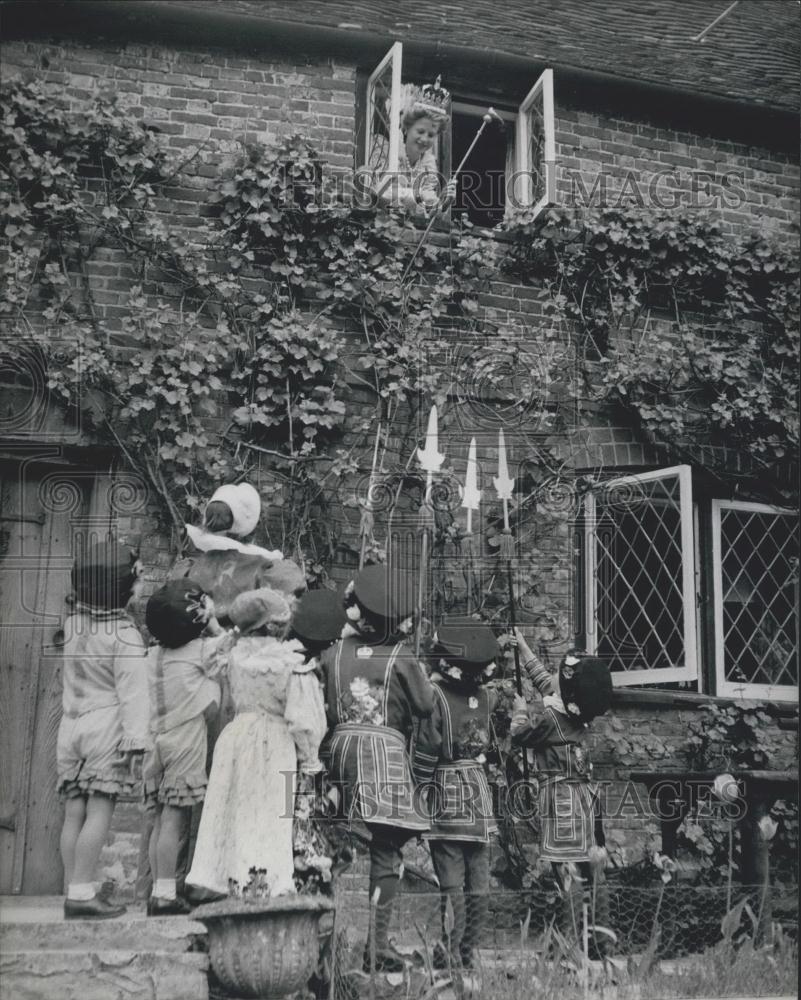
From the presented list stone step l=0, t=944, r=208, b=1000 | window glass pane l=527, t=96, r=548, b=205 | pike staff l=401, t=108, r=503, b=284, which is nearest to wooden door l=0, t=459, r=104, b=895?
stone step l=0, t=944, r=208, b=1000

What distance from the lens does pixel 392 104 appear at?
23.1ft

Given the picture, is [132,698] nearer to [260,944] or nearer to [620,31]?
[260,944]

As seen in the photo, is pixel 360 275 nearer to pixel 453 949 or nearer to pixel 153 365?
pixel 153 365

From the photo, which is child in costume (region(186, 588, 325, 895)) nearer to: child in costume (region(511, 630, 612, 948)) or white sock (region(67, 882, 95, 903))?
white sock (region(67, 882, 95, 903))

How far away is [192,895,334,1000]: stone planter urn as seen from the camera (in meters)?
4.50

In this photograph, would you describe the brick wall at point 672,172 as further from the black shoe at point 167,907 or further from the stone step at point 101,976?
the stone step at point 101,976

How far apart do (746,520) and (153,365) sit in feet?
12.8

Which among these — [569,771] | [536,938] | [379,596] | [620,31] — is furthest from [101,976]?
[620,31]

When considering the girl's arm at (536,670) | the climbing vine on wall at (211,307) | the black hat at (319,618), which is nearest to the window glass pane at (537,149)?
the climbing vine on wall at (211,307)

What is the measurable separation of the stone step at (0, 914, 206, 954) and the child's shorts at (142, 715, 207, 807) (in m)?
0.53

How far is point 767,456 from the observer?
7508 millimetres

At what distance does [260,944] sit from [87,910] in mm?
880

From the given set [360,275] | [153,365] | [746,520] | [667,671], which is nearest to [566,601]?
[667,671]

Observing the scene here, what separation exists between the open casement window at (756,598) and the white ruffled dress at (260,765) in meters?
3.30
